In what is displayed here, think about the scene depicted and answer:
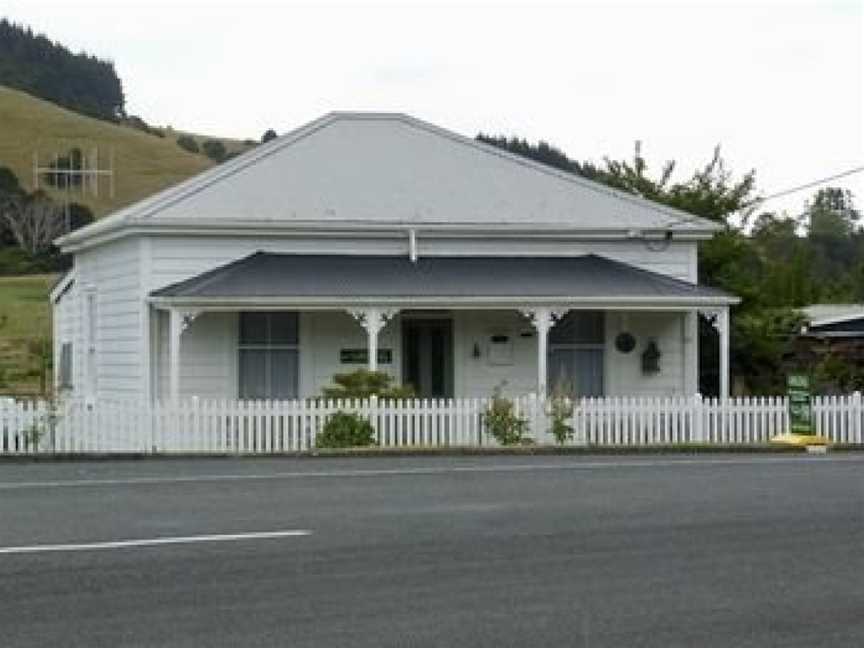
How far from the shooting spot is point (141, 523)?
12.6m

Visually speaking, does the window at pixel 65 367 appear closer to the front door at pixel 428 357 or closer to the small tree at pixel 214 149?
the front door at pixel 428 357

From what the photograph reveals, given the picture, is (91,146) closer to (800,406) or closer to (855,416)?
(855,416)

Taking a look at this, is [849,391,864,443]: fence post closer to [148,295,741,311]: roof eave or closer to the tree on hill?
[148,295,741,311]: roof eave

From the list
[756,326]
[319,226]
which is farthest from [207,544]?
[756,326]

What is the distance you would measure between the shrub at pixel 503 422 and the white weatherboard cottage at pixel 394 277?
219cm

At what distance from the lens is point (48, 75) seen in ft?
632

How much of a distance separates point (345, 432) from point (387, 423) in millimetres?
851

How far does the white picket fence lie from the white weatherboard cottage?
1.91 meters

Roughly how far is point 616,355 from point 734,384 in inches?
216

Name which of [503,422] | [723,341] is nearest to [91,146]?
[723,341]

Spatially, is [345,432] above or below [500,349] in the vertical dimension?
below

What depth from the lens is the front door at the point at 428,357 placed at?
30.7 metres

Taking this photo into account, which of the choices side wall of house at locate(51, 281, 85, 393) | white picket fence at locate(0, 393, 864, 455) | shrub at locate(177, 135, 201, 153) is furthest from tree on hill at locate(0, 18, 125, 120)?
white picket fence at locate(0, 393, 864, 455)

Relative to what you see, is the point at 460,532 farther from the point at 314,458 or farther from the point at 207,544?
the point at 314,458
